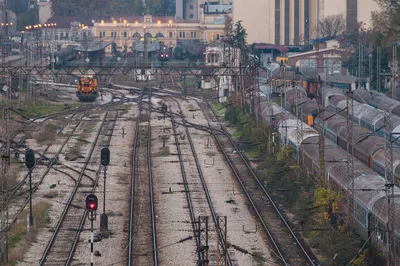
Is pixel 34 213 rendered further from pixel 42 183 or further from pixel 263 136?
pixel 263 136

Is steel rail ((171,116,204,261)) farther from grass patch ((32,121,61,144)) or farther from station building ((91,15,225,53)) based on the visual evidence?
station building ((91,15,225,53))

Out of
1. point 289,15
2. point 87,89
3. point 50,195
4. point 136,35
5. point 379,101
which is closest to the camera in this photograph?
point 50,195

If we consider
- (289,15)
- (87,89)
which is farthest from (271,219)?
(289,15)

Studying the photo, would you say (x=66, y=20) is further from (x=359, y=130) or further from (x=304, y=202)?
(x=304, y=202)

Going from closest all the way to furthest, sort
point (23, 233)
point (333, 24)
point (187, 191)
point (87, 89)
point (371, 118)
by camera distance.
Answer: point (23, 233)
point (187, 191)
point (371, 118)
point (87, 89)
point (333, 24)

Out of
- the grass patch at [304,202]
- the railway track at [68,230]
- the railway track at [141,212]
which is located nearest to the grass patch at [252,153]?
the grass patch at [304,202]

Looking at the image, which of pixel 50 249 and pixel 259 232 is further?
pixel 259 232

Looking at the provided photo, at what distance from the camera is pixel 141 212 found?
2162cm

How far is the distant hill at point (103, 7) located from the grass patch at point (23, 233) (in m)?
87.7

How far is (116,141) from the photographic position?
115 ft

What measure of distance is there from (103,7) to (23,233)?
92.3m

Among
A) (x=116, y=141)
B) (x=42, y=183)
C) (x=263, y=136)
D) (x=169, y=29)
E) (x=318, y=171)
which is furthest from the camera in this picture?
(x=169, y=29)

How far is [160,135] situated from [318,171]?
47.8 feet

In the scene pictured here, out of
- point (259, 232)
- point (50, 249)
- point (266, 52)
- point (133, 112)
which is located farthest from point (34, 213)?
point (266, 52)
